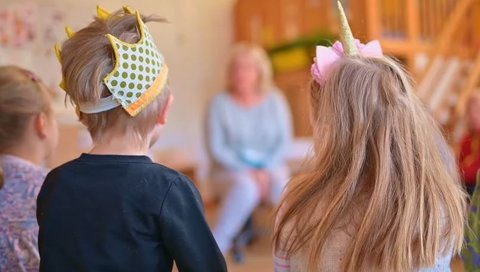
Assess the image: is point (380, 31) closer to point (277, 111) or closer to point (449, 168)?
point (277, 111)

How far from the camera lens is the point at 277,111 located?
10.8 feet

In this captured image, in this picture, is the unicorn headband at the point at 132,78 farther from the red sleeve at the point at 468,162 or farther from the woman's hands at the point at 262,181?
the woman's hands at the point at 262,181

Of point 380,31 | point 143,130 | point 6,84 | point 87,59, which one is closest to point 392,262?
point 143,130

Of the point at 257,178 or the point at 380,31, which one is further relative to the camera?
the point at 380,31

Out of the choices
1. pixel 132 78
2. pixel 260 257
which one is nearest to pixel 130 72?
pixel 132 78

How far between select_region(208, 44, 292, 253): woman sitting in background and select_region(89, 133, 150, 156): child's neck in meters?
1.93

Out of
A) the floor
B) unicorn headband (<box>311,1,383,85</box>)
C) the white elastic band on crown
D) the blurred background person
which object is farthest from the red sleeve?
the white elastic band on crown

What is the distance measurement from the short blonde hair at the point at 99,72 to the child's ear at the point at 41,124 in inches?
12.8

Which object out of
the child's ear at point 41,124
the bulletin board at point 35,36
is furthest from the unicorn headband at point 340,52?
the bulletin board at point 35,36

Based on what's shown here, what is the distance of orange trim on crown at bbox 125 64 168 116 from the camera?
3.79 ft

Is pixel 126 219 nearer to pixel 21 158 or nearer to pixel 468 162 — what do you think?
pixel 21 158

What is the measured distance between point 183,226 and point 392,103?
1.34 ft

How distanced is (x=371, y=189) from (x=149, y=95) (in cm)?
41

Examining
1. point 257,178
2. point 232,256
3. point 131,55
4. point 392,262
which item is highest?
point 131,55
